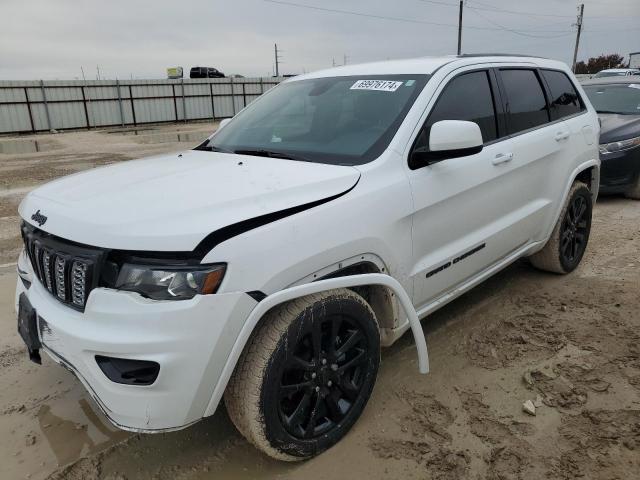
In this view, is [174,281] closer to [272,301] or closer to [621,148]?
[272,301]

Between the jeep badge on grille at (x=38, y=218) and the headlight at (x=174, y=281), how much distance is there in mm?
631

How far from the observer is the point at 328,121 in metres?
3.14

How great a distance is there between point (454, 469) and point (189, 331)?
140 centimetres

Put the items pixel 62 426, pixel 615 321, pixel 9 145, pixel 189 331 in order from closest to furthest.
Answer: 1. pixel 189 331
2. pixel 62 426
3. pixel 615 321
4. pixel 9 145

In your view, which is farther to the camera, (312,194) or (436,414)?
(436,414)

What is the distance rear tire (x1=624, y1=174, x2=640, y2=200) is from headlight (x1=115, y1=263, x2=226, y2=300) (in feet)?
24.3

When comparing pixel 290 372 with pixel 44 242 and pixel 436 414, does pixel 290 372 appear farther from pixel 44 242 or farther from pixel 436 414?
pixel 44 242

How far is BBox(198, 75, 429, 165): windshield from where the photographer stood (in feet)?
9.31

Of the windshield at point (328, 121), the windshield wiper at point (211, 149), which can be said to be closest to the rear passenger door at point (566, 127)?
the windshield at point (328, 121)

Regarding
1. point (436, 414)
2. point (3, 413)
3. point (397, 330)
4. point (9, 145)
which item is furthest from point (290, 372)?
point (9, 145)

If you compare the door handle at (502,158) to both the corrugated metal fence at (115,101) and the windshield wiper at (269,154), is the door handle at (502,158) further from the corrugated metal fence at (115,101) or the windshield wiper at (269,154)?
the corrugated metal fence at (115,101)

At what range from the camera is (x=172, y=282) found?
1.95 meters

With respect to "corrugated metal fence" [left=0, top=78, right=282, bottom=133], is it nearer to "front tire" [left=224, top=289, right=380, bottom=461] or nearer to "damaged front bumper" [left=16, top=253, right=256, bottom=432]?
"damaged front bumper" [left=16, top=253, right=256, bottom=432]

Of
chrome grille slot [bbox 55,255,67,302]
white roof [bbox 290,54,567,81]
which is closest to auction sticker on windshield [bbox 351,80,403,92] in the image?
white roof [bbox 290,54,567,81]
